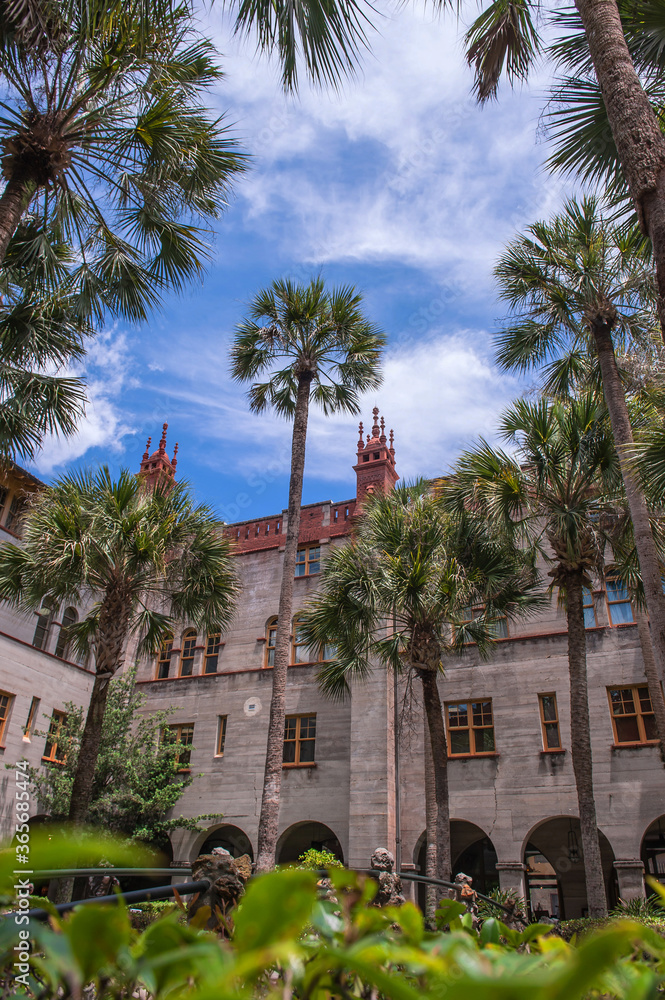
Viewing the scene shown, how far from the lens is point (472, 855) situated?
74.8 feet

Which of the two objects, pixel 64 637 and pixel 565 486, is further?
pixel 64 637

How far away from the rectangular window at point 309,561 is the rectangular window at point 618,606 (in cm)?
994

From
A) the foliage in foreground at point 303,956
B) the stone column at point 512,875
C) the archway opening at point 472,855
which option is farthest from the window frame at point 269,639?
the foliage in foreground at point 303,956

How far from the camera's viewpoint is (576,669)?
13.4 metres

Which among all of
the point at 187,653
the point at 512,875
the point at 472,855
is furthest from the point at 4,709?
the point at 472,855

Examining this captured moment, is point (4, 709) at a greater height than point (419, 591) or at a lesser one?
lesser

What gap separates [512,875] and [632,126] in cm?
1765

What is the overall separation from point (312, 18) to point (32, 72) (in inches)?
145

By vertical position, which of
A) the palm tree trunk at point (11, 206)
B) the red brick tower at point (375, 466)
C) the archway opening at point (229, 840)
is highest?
the red brick tower at point (375, 466)

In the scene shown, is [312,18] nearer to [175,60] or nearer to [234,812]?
[175,60]

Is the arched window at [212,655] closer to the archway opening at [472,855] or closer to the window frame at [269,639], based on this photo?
the window frame at [269,639]

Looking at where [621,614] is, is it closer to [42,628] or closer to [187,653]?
[187,653]

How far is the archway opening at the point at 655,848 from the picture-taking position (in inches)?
747

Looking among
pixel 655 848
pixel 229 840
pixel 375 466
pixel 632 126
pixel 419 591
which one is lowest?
pixel 229 840
